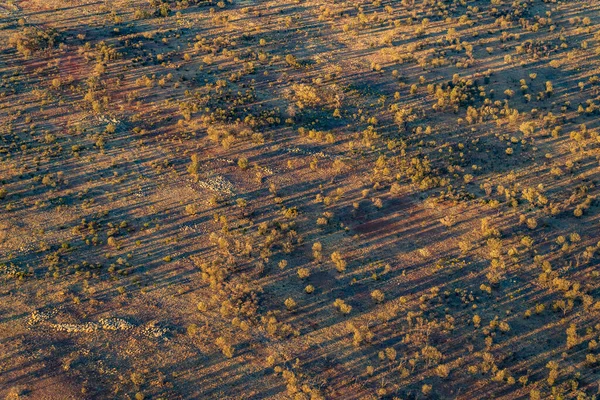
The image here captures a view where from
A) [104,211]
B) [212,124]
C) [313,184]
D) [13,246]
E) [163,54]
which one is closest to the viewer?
[13,246]

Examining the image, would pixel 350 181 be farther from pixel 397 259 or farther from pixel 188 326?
pixel 188 326

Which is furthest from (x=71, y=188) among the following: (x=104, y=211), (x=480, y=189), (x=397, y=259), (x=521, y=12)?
(x=521, y=12)

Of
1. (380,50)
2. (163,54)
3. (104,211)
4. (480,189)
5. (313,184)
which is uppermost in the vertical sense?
(163,54)

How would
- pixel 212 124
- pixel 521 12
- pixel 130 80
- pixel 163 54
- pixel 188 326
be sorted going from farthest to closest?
1. pixel 521 12
2. pixel 163 54
3. pixel 130 80
4. pixel 212 124
5. pixel 188 326

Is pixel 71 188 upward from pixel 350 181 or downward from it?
upward

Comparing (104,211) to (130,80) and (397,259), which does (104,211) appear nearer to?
(130,80)

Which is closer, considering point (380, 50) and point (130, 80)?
point (130, 80)
